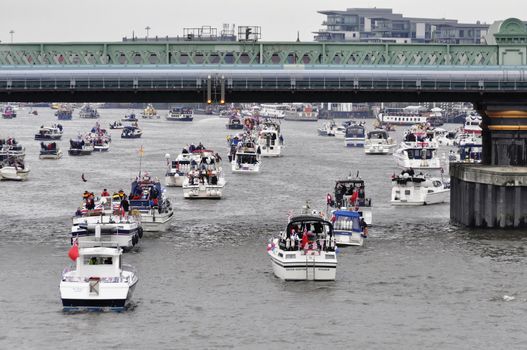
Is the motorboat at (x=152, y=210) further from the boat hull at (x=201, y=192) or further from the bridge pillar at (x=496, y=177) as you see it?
the boat hull at (x=201, y=192)

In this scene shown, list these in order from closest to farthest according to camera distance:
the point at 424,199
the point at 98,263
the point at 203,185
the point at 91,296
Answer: the point at 91,296 → the point at 98,263 → the point at 424,199 → the point at 203,185

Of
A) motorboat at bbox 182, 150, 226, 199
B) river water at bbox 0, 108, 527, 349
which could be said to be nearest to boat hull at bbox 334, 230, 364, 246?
river water at bbox 0, 108, 527, 349

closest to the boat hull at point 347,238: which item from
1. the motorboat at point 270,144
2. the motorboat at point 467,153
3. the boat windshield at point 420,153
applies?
→ the motorboat at point 467,153

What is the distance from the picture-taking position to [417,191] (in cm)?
11938

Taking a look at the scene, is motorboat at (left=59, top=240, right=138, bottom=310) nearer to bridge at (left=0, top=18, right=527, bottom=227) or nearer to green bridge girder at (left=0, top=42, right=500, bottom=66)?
bridge at (left=0, top=18, right=527, bottom=227)

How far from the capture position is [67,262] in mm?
82312

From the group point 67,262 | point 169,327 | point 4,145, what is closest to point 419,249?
point 67,262

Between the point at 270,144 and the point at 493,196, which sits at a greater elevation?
the point at 270,144

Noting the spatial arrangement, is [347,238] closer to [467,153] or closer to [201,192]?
[201,192]

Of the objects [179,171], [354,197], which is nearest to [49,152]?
[179,171]

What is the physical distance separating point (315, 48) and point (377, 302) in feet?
117

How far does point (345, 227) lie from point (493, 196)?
571 inches

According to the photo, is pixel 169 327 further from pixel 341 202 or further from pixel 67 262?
pixel 341 202

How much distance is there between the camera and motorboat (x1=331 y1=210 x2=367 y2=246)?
3521 inches
